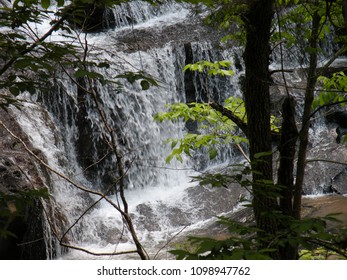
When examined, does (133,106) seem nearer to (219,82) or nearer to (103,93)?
(103,93)

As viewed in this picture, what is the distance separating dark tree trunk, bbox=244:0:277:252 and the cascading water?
3013mm

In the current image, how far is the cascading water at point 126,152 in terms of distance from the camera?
6.96m

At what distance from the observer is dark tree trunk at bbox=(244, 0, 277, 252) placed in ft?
8.34

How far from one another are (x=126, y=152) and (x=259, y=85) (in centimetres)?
654

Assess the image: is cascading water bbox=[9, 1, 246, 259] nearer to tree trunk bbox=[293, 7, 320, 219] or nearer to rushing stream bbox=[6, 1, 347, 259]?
rushing stream bbox=[6, 1, 347, 259]

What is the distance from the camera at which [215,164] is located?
374 inches

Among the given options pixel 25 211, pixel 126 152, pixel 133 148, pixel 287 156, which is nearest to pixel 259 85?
pixel 287 156

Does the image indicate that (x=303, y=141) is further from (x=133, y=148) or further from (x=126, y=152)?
(x=126, y=152)

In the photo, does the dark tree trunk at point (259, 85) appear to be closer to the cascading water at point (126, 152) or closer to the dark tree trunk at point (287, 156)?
the dark tree trunk at point (287, 156)

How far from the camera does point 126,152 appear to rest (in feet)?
29.5

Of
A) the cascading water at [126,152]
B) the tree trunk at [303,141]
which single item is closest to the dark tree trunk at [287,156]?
the tree trunk at [303,141]

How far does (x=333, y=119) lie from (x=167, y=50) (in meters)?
3.87

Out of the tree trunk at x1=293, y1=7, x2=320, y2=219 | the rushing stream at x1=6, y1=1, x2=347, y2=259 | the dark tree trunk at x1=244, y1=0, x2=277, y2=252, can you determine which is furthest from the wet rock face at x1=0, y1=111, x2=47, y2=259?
the tree trunk at x1=293, y1=7, x2=320, y2=219

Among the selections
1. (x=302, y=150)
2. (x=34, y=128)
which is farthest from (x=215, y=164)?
(x=302, y=150)
